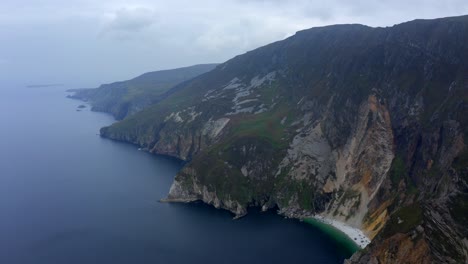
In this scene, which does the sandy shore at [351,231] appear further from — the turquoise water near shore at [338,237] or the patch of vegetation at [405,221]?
the patch of vegetation at [405,221]

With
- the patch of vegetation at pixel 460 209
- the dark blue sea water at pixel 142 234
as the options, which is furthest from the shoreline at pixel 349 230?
the patch of vegetation at pixel 460 209

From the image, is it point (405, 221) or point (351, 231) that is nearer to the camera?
point (405, 221)

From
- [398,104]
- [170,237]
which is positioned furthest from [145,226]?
[398,104]

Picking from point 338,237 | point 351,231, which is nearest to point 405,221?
point 338,237

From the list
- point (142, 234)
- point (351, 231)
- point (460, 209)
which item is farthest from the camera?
point (351, 231)

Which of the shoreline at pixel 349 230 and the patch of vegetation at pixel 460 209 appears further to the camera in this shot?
the shoreline at pixel 349 230

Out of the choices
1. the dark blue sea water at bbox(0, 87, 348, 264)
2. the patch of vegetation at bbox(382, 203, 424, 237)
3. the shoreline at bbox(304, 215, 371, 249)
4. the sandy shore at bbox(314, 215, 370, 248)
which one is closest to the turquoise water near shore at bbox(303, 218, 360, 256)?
the shoreline at bbox(304, 215, 371, 249)

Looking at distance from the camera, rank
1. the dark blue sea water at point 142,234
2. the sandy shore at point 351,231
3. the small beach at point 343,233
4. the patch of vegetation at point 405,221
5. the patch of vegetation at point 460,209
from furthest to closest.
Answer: the sandy shore at point 351,231, the small beach at point 343,233, the dark blue sea water at point 142,234, the patch of vegetation at point 405,221, the patch of vegetation at point 460,209

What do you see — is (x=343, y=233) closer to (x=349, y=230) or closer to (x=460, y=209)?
(x=349, y=230)

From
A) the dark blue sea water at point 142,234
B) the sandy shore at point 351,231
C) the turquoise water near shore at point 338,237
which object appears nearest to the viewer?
the dark blue sea water at point 142,234
